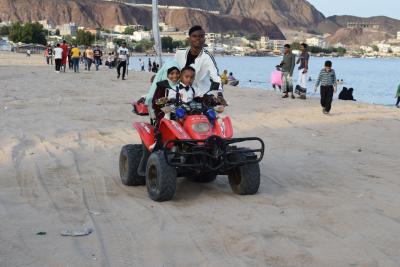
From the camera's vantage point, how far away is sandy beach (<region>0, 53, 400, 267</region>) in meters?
4.86

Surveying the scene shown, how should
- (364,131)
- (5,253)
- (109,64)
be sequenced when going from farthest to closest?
1. (109,64)
2. (364,131)
3. (5,253)

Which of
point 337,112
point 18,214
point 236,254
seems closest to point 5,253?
point 18,214

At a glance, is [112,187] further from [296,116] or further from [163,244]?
[296,116]

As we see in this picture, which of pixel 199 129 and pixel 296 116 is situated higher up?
pixel 199 129

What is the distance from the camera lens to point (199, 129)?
6.58 meters

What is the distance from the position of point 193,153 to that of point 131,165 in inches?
48.1

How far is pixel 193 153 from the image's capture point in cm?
630

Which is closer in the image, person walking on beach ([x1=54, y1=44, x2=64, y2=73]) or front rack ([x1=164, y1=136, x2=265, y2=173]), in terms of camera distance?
front rack ([x1=164, y1=136, x2=265, y2=173])

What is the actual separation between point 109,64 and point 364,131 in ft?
119

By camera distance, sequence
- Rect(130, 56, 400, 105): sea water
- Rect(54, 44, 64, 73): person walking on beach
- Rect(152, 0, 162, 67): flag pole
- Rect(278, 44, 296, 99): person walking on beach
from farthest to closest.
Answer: Rect(130, 56, 400, 105): sea water < Rect(54, 44, 64, 73): person walking on beach < Rect(278, 44, 296, 99): person walking on beach < Rect(152, 0, 162, 67): flag pole

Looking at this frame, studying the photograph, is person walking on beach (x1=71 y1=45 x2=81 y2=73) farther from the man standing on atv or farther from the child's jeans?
the man standing on atv

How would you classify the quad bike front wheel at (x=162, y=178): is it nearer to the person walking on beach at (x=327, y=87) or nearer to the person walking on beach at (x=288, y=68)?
the person walking on beach at (x=327, y=87)

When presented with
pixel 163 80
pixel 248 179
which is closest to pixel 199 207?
pixel 248 179

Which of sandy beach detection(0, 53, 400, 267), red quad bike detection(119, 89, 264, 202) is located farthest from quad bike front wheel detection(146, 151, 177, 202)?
sandy beach detection(0, 53, 400, 267)
